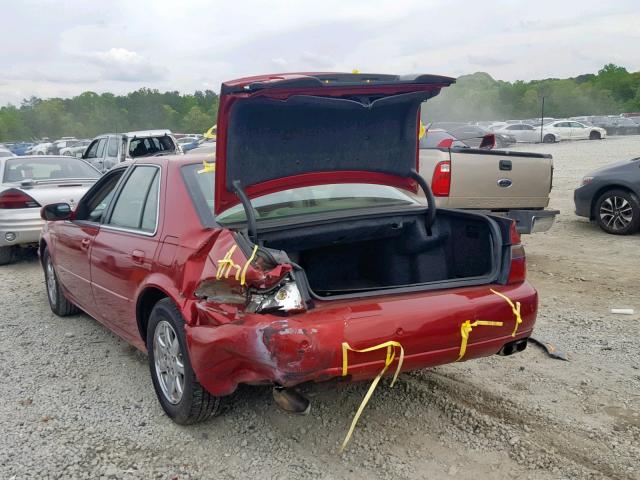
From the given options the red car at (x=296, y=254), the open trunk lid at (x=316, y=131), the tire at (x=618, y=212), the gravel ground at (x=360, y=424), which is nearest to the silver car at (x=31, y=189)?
the gravel ground at (x=360, y=424)

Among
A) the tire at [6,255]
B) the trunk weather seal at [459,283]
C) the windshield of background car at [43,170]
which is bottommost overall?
the tire at [6,255]

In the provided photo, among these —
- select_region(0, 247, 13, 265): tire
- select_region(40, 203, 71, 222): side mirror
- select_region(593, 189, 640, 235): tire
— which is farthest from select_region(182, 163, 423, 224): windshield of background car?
select_region(593, 189, 640, 235): tire

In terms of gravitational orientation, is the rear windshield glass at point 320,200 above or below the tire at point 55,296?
above

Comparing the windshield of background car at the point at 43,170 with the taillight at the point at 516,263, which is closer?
the taillight at the point at 516,263

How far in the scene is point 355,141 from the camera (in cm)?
404

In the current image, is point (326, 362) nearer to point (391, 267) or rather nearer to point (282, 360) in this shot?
point (282, 360)

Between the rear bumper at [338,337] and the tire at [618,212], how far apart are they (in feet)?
21.3

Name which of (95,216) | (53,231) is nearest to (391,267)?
(95,216)

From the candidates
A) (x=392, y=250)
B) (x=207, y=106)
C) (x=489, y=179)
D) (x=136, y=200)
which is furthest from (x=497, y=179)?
(x=207, y=106)

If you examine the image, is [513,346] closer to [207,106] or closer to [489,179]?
[489,179]

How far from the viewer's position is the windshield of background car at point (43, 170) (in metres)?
9.23

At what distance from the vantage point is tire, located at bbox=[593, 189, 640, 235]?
29.5ft

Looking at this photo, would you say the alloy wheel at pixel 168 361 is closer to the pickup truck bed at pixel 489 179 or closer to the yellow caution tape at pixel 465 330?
the yellow caution tape at pixel 465 330

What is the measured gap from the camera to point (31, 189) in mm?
8461
